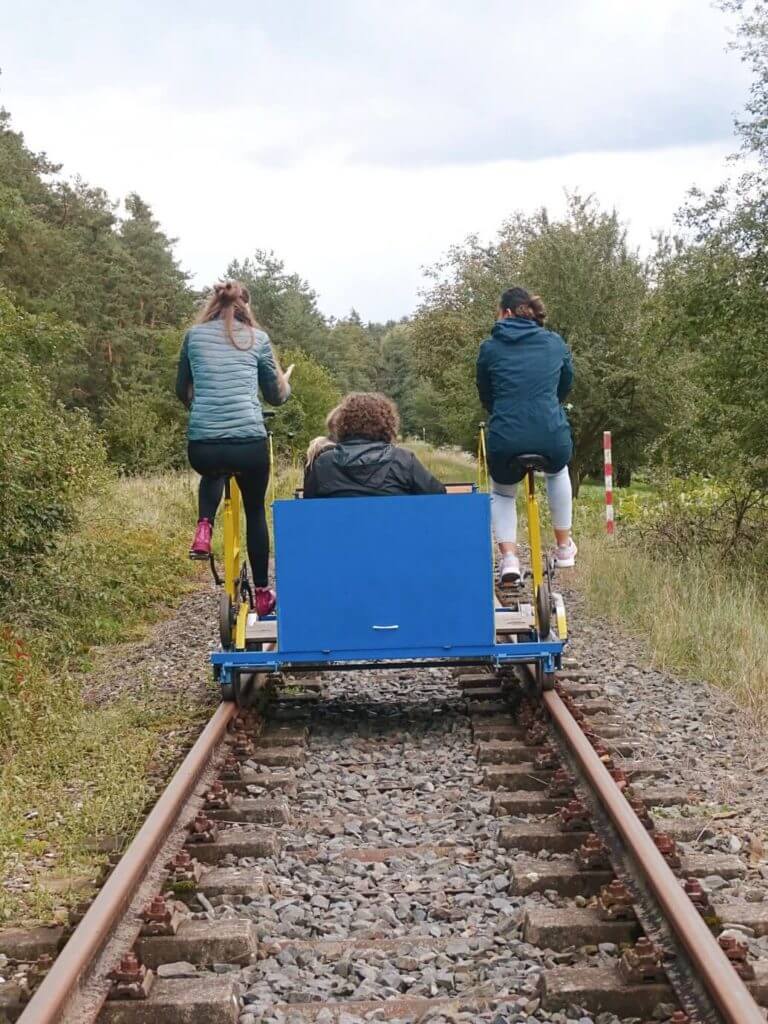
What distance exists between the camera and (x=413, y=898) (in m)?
4.12

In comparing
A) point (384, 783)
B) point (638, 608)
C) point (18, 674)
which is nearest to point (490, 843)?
point (384, 783)

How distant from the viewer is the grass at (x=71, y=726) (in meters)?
4.61

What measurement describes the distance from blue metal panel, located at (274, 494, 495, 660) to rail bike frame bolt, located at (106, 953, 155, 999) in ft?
9.53

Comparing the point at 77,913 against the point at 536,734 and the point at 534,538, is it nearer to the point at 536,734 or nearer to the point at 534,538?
the point at 536,734

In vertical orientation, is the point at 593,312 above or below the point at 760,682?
above

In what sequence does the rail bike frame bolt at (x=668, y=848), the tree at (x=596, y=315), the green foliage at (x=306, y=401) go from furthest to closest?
the green foliage at (x=306, y=401) < the tree at (x=596, y=315) < the rail bike frame bolt at (x=668, y=848)

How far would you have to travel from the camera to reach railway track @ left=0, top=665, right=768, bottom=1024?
10.5 ft

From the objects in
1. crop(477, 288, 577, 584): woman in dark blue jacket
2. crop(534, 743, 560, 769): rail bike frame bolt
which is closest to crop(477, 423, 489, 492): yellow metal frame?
crop(477, 288, 577, 584): woman in dark blue jacket

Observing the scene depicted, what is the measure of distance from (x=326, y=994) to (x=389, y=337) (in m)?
140

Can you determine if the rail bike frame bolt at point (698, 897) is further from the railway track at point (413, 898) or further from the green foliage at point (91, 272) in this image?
the green foliage at point (91, 272)

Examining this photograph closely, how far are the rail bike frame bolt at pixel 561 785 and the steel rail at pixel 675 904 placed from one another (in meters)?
0.08

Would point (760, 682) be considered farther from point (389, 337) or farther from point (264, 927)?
point (389, 337)

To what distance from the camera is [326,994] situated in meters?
3.39

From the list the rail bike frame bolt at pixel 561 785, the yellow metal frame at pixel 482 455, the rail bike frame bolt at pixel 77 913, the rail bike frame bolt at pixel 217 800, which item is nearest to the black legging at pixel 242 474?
the yellow metal frame at pixel 482 455
